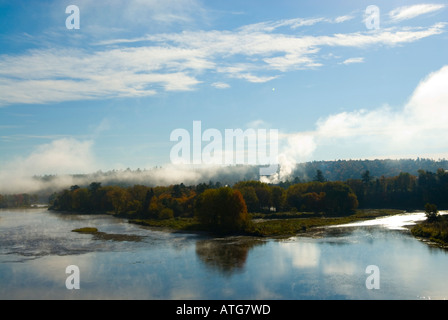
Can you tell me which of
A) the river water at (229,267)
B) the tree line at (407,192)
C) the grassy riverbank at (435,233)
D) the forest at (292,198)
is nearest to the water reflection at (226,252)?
the river water at (229,267)

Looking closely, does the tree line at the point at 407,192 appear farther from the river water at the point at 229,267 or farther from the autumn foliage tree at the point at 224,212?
the autumn foliage tree at the point at 224,212

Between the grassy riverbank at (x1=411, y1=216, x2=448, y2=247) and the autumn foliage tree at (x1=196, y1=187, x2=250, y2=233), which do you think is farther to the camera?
the autumn foliage tree at (x1=196, y1=187, x2=250, y2=233)

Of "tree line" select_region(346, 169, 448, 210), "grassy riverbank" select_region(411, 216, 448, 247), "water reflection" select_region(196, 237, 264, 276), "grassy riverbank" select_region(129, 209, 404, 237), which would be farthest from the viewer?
"tree line" select_region(346, 169, 448, 210)

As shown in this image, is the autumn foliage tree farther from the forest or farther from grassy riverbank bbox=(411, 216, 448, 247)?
grassy riverbank bbox=(411, 216, 448, 247)

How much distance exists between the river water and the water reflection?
0.12 meters

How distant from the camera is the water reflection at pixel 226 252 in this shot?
4084 cm

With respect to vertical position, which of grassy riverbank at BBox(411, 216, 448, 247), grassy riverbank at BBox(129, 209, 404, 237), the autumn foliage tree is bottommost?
grassy riverbank at BBox(129, 209, 404, 237)

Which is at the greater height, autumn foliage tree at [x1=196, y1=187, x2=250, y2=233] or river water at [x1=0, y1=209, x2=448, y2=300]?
autumn foliage tree at [x1=196, y1=187, x2=250, y2=233]

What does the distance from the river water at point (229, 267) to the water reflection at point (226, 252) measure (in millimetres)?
119

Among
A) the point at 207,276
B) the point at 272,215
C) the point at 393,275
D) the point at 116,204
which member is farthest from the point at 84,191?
the point at 393,275

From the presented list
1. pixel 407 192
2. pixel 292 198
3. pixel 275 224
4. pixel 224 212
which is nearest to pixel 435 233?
pixel 275 224

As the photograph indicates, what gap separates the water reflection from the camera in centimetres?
4084

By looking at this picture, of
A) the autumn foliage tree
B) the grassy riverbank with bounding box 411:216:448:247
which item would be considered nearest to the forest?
the autumn foliage tree
